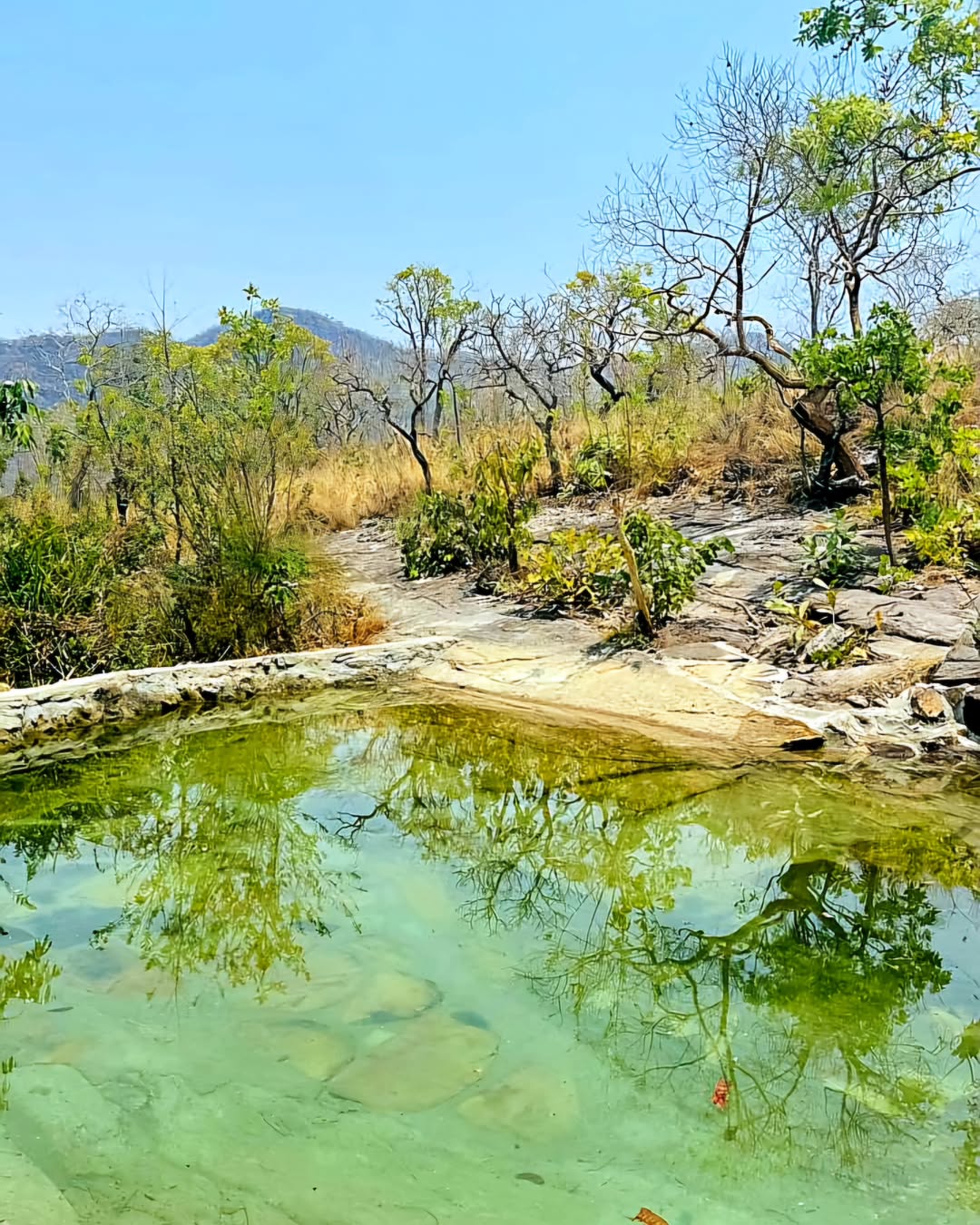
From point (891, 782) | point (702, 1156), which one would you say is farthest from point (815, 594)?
point (702, 1156)

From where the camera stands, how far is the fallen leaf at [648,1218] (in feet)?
6.70

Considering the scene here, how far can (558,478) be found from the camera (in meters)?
12.7

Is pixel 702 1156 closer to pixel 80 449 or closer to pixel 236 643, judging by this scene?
pixel 236 643

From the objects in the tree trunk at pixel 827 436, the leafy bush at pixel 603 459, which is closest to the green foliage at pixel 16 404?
the tree trunk at pixel 827 436

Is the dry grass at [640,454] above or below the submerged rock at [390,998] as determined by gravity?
above

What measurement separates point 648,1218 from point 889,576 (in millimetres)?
5661

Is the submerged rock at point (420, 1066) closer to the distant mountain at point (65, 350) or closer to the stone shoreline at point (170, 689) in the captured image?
the stone shoreline at point (170, 689)

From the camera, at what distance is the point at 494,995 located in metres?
2.95

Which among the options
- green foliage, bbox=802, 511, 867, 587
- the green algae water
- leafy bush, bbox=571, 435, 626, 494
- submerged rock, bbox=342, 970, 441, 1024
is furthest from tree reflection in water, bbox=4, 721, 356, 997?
leafy bush, bbox=571, 435, 626, 494

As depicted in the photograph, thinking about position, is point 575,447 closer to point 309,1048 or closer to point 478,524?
point 478,524

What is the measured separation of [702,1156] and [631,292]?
878cm

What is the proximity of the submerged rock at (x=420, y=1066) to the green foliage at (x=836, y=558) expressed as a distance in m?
5.31

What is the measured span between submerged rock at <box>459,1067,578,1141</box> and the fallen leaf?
0.30m

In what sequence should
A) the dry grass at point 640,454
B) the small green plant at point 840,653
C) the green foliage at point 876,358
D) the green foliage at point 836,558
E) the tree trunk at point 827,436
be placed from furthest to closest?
1. the dry grass at point 640,454
2. the tree trunk at point 827,436
3. the green foliage at point 836,558
4. the green foliage at point 876,358
5. the small green plant at point 840,653
